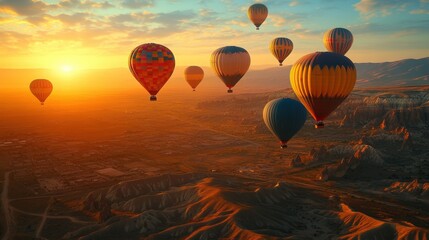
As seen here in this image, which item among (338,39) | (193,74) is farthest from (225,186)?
(338,39)

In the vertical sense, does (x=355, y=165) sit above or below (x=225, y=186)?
above

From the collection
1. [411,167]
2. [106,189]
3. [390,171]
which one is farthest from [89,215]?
[411,167]

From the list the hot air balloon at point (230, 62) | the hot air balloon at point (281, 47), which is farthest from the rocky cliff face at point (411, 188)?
the hot air balloon at point (230, 62)

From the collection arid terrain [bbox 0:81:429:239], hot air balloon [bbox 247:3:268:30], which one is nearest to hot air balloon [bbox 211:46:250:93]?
hot air balloon [bbox 247:3:268:30]

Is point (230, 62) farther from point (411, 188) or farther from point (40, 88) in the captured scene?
point (40, 88)

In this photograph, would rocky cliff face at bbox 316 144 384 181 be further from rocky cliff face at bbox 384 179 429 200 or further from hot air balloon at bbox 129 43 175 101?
hot air balloon at bbox 129 43 175 101

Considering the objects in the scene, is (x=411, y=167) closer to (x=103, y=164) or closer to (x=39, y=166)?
(x=103, y=164)
